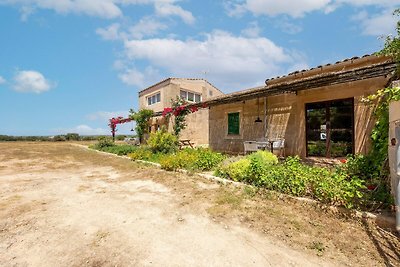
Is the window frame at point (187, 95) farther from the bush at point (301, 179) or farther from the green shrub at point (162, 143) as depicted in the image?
the bush at point (301, 179)

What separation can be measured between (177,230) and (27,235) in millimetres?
2492

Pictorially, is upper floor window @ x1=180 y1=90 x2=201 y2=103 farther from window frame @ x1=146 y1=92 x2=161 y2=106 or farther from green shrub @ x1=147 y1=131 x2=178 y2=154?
green shrub @ x1=147 y1=131 x2=178 y2=154

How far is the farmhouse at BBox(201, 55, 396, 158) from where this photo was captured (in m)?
8.28

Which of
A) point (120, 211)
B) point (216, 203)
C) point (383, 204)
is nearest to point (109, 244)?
point (120, 211)

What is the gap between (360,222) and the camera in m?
4.28

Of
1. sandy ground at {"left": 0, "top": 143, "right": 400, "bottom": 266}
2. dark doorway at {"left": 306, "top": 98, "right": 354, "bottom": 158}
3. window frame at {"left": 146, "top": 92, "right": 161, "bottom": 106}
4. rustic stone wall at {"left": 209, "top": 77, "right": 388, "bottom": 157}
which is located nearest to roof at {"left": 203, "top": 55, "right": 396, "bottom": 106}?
rustic stone wall at {"left": 209, "top": 77, "right": 388, "bottom": 157}

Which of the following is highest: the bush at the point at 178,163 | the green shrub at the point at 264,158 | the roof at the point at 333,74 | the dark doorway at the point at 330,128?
the roof at the point at 333,74

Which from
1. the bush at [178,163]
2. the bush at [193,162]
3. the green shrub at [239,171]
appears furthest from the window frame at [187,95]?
the green shrub at [239,171]

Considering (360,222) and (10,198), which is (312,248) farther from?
(10,198)

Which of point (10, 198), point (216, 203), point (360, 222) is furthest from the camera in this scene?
point (10, 198)

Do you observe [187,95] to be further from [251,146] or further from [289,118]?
[289,118]

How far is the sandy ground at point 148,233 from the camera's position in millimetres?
3258

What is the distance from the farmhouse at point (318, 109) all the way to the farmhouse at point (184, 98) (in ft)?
27.4

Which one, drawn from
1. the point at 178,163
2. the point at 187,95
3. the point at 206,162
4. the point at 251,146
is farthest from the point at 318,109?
the point at 187,95
